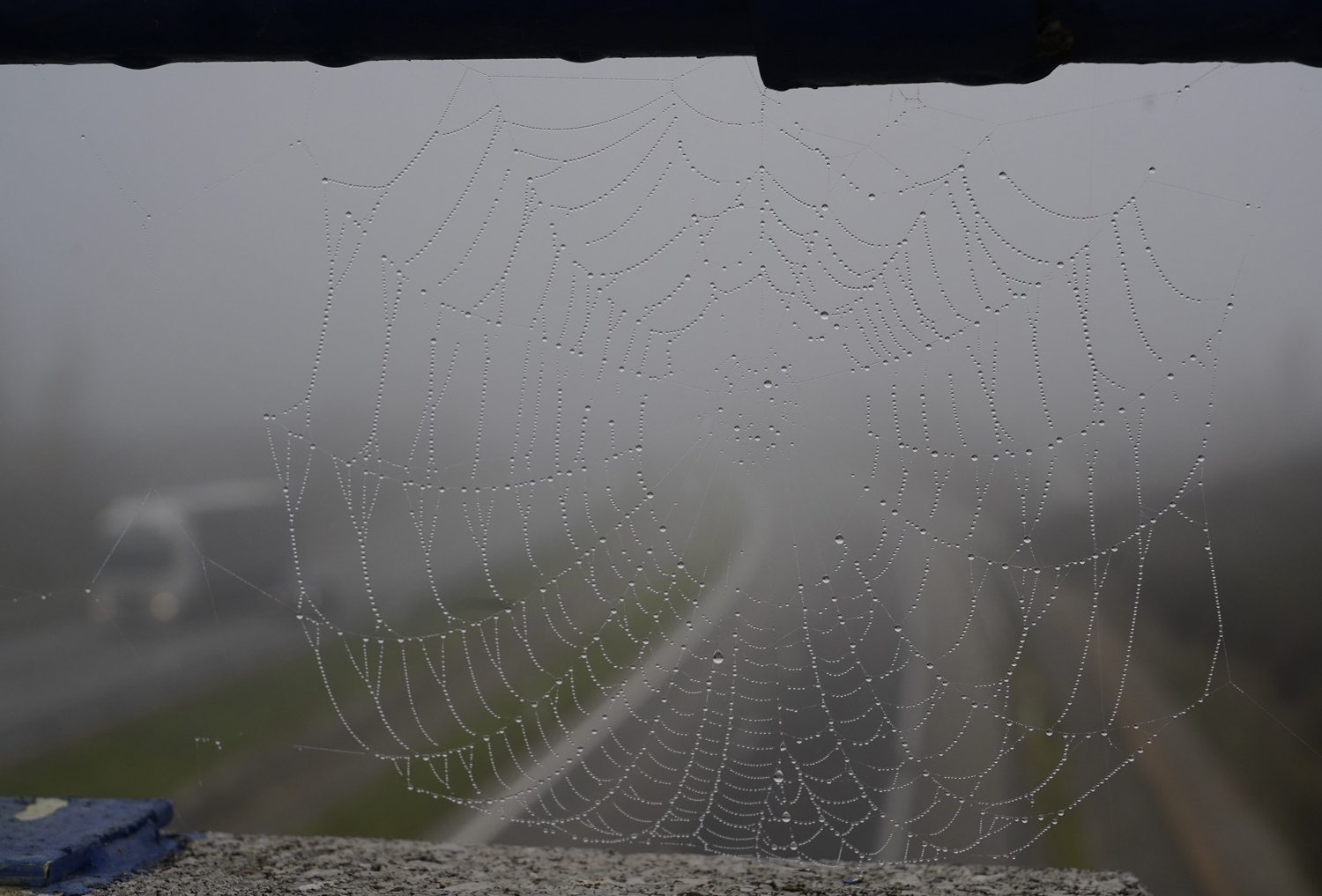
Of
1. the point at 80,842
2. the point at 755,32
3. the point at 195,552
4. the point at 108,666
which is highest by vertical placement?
the point at 755,32

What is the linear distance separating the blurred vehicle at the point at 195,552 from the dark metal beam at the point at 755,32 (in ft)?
3.38

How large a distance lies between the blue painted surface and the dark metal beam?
137cm

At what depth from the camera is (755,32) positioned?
34.0 inches

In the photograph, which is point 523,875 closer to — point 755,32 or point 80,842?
point 80,842

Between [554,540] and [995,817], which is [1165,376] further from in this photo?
[554,540]

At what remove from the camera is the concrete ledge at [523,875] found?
164cm

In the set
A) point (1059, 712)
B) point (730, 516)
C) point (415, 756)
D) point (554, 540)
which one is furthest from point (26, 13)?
point (1059, 712)

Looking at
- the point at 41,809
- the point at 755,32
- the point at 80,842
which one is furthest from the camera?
the point at 41,809

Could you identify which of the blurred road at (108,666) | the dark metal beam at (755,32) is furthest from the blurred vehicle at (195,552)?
the dark metal beam at (755,32)

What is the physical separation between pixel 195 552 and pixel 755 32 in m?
1.57

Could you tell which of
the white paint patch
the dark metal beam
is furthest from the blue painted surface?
the dark metal beam

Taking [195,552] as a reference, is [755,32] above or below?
above

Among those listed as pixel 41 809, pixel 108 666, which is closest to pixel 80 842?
pixel 41 809

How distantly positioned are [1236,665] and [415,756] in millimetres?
1601
